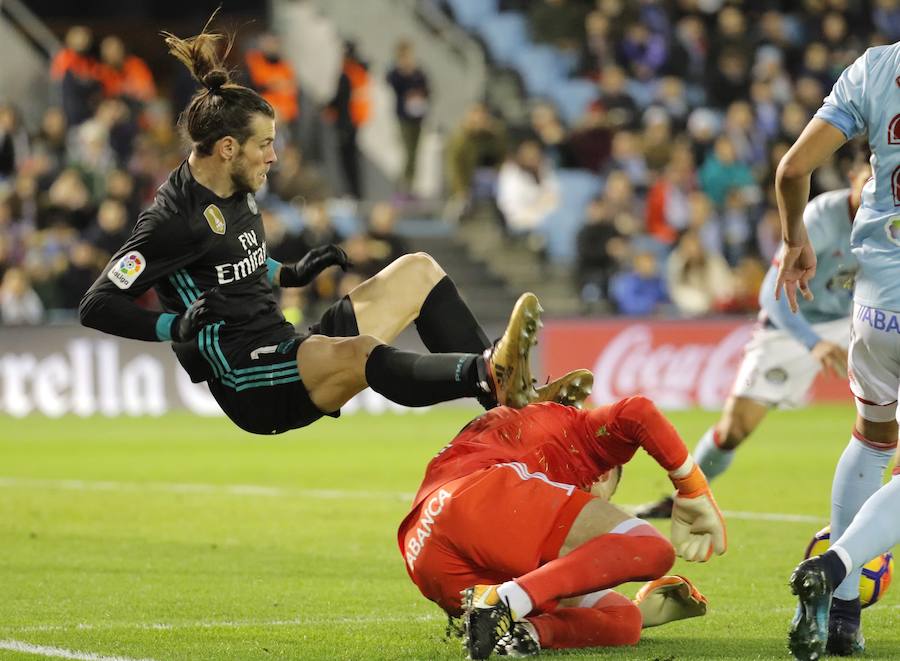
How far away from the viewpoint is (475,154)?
70.6 feet

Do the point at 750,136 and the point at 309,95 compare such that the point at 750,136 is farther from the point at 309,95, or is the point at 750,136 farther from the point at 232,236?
the point at 232,236

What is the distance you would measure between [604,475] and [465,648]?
116cm

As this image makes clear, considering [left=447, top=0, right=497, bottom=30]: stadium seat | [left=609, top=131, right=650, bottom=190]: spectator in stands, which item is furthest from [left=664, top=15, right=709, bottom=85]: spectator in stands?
[left=447, top=0, right=497, bottom=30]: stadium seat

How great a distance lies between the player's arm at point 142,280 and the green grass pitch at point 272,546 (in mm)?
1212

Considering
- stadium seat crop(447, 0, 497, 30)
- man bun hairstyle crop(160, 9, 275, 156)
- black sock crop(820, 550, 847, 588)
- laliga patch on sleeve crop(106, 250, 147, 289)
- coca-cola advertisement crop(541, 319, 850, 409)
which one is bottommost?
coca-cola advertisement crop(541, 319, 850, 409)

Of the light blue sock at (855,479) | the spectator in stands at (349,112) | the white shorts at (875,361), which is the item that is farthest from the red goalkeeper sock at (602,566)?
the spectator in stands at (349,112)

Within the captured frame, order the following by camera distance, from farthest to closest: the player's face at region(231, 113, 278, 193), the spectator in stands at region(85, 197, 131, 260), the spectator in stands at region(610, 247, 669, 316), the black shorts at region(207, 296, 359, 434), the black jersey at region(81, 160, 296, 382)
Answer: the spectator in stands at region(610, 247, 669, 316)
the spectator in stands at region(85, 197, 131, 260)
the player's face at region(231, 113, 278, 193)
the black shorts at region(207, 296, 359, 434)
the black jersey at region(81, 160, 296, 382)

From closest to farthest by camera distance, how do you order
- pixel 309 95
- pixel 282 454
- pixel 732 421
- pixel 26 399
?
pixel 732 421 < pixel 282 454 < pixel 26 399 < pixel 309 95

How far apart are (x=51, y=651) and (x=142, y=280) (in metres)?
1.74

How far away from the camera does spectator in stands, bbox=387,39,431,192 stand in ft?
71.5

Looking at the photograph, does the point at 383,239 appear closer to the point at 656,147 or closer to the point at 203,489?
the point at 656,147

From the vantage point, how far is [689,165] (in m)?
21.4

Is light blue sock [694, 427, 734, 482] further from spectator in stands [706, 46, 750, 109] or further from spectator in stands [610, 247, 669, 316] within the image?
spectator in stands [706, 46, 750, 109]

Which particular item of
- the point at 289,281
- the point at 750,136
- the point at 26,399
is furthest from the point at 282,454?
the point at 750,136
